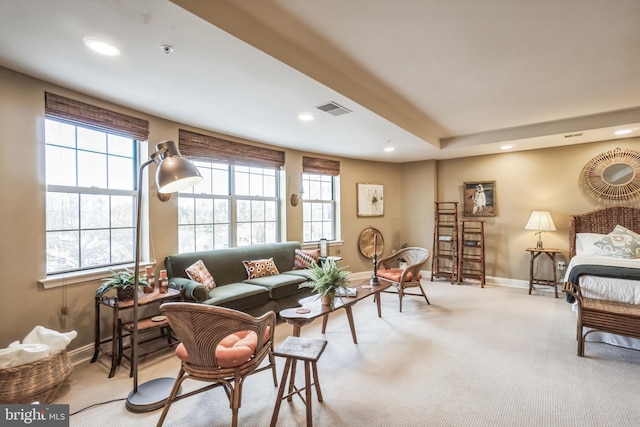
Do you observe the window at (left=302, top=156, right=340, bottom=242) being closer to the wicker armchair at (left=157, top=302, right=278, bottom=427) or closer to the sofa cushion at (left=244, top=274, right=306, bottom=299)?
the sofa cushion at (left=244, top=274, right=306, bottom=299)

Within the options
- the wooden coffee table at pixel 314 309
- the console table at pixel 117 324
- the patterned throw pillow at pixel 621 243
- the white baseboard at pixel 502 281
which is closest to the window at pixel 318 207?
the white baseboard at pixel 502 281

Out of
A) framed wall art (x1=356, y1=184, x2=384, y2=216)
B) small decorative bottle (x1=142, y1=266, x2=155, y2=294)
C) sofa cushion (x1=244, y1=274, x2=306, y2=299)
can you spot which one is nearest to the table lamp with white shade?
framed wall art (x1=356, y1=184, x2=384, y2=216)

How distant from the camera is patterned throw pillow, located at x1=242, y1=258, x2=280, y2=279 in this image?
13.3 ft

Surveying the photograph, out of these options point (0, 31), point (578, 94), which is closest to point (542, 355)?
point (578, 94)

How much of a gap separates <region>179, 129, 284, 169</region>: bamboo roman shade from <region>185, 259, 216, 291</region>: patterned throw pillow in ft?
4.40

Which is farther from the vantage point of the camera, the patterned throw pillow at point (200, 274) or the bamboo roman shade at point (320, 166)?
the bamboo roman shade at point (320, 166)

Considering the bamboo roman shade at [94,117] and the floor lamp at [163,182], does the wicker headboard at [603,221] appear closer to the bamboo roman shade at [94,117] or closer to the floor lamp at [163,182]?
the floor lamp at [163,182]

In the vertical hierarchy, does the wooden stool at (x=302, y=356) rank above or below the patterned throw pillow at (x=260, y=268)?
below

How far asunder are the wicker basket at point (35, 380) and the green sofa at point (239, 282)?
1.06 m

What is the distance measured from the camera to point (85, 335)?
2859mm

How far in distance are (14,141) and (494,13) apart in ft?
12.0

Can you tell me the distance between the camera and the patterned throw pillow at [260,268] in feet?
13.3

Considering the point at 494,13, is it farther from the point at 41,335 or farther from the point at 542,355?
the point at 41,335

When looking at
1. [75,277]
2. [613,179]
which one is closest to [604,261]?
[613,179]
